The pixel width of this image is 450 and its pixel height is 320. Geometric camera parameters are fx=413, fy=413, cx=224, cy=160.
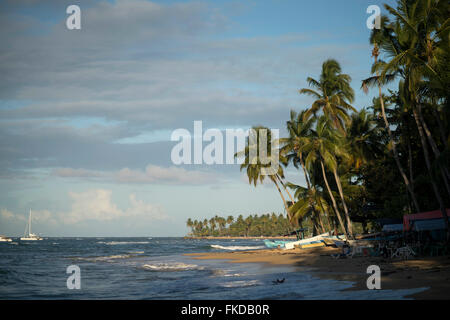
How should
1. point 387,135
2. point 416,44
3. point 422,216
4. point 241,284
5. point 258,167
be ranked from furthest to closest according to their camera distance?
point 258,167
point 387,135
point 422,216
point 416,44
point 241,284

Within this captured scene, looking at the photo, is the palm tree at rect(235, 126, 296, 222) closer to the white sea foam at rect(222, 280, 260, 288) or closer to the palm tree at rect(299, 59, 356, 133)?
the palm tree at rect(299, 59, 356, 133)

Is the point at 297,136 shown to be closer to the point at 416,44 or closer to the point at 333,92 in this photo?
the point at 333,92

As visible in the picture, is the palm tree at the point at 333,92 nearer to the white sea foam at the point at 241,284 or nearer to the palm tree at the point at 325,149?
the palm tree at the point at 325,149

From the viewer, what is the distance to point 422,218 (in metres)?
23.0

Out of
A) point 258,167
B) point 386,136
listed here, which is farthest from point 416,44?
point 258,167

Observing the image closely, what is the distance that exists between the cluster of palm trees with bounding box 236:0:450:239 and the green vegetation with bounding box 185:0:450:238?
0.18ft

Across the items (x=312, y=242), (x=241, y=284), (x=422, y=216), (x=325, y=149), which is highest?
Answer: (x=325, y=149)

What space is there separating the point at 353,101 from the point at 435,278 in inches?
961

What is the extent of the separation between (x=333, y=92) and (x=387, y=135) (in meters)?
5.96

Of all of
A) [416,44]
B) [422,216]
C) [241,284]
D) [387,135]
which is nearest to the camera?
[241,284]

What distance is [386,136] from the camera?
114 feet

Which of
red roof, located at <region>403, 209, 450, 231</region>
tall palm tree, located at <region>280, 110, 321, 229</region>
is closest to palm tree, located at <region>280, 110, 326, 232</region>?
tall palm tree, located at <region>280, 110, 321, 229</region>

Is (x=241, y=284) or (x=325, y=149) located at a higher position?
(x=325, y=149)
